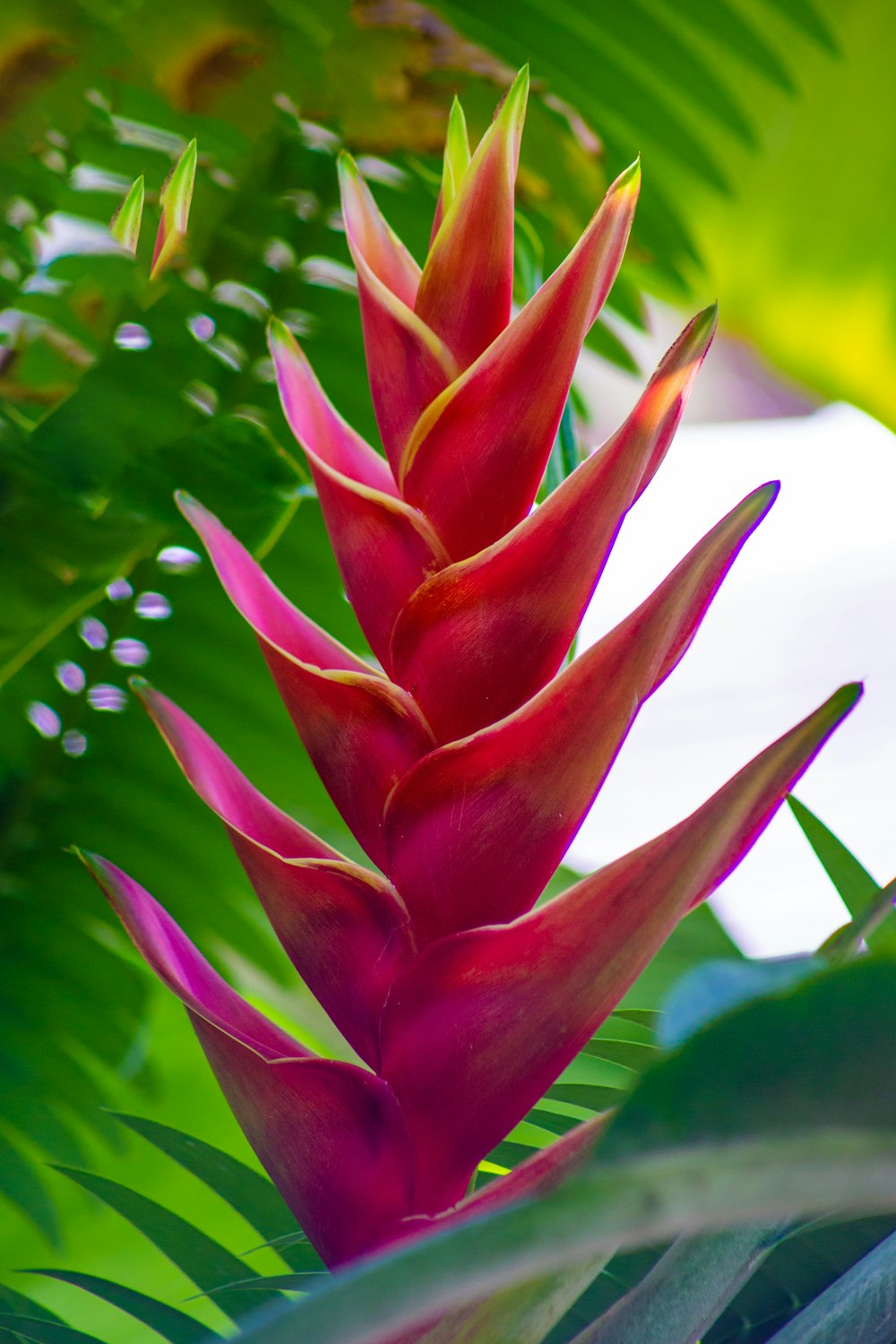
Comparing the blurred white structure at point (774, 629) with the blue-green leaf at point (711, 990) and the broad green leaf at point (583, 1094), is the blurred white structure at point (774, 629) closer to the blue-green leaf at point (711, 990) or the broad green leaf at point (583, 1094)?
the broad green leaf at point (583, 1094)

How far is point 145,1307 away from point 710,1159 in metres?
0.19

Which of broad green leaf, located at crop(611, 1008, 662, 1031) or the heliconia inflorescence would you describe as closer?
the heliconia inflorescence

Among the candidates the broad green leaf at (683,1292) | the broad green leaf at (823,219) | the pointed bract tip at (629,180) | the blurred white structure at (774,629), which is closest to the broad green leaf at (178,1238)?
the broad green leaf at (683,1292)

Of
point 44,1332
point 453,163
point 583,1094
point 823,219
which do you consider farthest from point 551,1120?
point 823,219

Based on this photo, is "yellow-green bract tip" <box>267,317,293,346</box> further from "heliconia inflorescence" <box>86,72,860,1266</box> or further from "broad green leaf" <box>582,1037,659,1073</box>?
"broad green leaf" <box>582,1037,659,1073</box>

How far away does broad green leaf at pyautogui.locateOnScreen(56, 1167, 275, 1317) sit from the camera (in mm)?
244

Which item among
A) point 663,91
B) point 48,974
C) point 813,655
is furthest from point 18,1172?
point 813,655

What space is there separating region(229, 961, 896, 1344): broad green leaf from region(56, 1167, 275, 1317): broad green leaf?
0.60 ft

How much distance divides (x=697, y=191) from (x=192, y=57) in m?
0.26

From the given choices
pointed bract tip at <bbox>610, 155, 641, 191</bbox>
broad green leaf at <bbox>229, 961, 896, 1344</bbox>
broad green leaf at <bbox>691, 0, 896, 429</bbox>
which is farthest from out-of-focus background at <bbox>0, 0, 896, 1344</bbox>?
broad green leaf at <bbox>229, 961, 896, 1344</bbox>

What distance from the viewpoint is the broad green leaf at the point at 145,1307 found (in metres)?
0.23

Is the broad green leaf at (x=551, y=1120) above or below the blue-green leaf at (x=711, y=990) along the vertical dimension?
below

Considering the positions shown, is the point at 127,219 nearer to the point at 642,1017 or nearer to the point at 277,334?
the point at 277,334

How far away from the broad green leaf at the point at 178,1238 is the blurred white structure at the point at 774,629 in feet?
3.02
